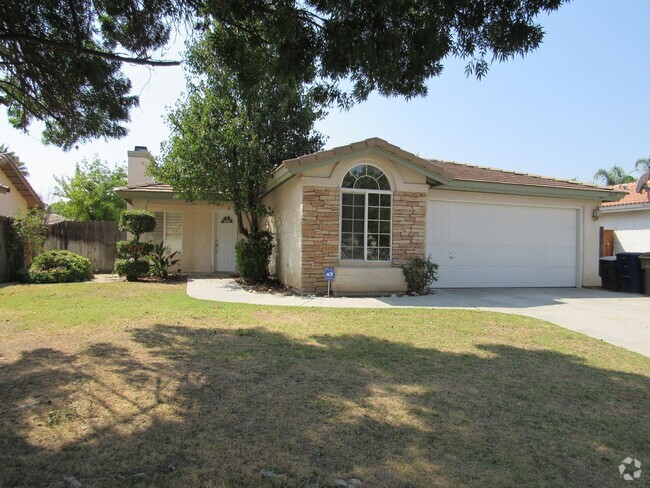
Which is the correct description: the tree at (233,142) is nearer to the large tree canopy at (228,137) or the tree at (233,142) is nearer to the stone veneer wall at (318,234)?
the large tree canopy at (228,137)

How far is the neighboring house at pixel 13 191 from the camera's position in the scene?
19375mm

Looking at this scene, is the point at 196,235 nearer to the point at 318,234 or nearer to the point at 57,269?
the point at 57,269

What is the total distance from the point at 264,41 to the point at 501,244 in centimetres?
966

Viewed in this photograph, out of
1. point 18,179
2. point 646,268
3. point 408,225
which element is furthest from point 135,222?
point 646,268

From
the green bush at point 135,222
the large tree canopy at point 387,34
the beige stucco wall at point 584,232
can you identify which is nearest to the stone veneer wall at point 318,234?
the large tree canopy at point 387,34

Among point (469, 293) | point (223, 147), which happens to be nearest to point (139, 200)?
point (223, 147)

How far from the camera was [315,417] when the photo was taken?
147 inches

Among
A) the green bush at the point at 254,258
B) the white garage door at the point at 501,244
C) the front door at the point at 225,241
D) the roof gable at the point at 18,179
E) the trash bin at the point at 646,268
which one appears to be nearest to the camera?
the trash bin at the point at 646,268

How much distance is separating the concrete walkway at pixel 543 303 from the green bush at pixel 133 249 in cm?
245

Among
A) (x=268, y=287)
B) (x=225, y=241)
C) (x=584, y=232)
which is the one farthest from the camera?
(x=225, y=241)

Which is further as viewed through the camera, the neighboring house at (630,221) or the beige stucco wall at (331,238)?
the neighboring house at (630,221)

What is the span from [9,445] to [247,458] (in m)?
1.71

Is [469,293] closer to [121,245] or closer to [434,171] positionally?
[434,171]

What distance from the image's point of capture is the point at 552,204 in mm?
13625
